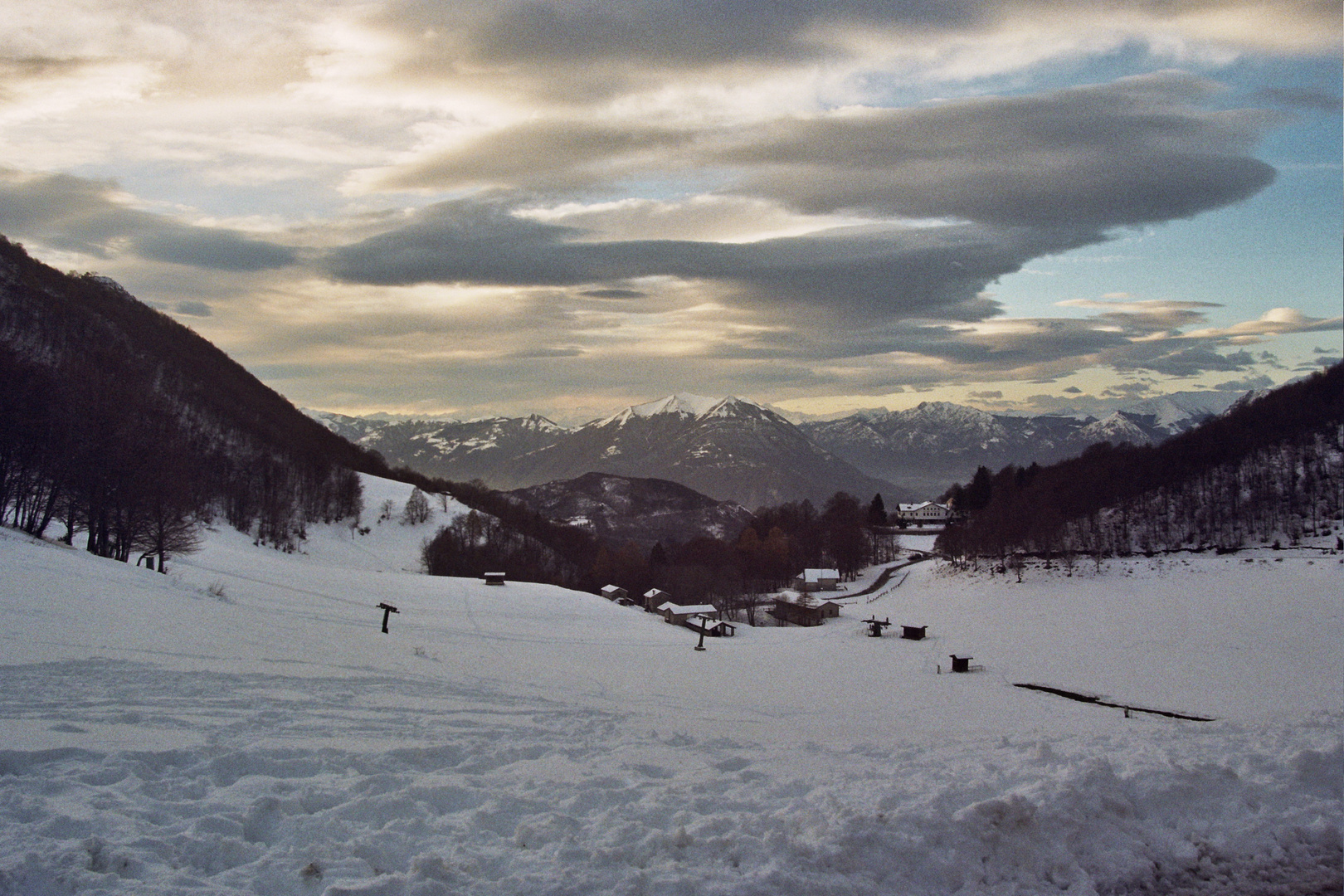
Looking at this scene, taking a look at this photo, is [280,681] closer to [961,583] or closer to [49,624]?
[49,624]

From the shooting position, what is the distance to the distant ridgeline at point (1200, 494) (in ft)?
230

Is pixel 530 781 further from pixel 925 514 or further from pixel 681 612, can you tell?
pixel 925 514

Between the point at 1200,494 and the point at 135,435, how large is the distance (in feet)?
305

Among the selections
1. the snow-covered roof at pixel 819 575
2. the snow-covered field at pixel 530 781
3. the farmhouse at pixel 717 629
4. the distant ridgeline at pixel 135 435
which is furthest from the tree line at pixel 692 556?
the snow-covered field at pixel 530 781

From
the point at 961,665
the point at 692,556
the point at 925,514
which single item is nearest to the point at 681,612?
the point at 961,665

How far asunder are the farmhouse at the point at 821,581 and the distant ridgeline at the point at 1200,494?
47.5 ft

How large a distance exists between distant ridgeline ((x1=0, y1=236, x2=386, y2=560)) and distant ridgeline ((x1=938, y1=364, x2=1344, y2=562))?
2968 inches

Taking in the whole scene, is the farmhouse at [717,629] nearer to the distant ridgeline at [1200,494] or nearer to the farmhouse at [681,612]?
the farmhouse at [681,612]

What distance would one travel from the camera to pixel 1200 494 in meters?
77.8

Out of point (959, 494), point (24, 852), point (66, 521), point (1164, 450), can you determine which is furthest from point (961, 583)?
point (24, 852)

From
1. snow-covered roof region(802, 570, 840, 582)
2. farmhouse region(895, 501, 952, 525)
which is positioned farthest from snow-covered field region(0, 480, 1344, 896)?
farmhouse region(895, 501, 952, 525)

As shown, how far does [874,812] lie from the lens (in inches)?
323

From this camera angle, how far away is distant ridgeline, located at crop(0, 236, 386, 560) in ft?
110

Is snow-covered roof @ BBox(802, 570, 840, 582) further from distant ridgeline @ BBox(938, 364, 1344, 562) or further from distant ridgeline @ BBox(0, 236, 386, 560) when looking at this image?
distant ridgeline @ BBox(0, 236, 386, 560)
